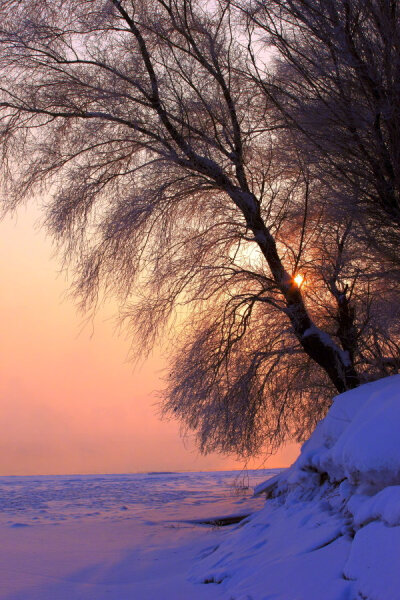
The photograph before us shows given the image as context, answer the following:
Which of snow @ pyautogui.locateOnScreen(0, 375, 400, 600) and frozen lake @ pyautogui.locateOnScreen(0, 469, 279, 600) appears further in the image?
frozen lake @ pyautogui.locateOnScreen(0, 469, 279, 600)

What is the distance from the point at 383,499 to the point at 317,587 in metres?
0.74

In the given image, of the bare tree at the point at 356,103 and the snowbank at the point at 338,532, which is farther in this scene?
the bare tree at the point at 356,103

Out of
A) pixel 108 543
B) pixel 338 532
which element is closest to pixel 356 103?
pixel 338 532

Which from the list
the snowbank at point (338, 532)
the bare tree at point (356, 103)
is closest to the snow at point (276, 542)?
the snowbank at point (338, 532)

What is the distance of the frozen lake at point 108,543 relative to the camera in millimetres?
5680

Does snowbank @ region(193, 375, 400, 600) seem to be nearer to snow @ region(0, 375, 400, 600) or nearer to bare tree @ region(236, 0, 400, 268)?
snow @ region(0, 375, 400, 600)

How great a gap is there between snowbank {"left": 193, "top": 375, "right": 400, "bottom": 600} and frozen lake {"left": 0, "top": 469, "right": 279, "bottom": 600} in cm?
52

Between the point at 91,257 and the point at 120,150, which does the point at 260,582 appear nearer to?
the point at 91,257

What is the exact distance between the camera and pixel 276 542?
541 centimetres

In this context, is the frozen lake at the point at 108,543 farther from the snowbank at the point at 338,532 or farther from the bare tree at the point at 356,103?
the bare tree at the point at 356,103

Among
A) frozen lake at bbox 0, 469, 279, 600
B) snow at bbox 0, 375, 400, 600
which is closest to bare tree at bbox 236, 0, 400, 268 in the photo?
snow at bbox 0, 375, 400, 600

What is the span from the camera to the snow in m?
3.99

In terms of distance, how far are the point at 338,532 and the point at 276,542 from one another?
90cm

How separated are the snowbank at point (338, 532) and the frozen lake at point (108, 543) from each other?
0.52 meters
